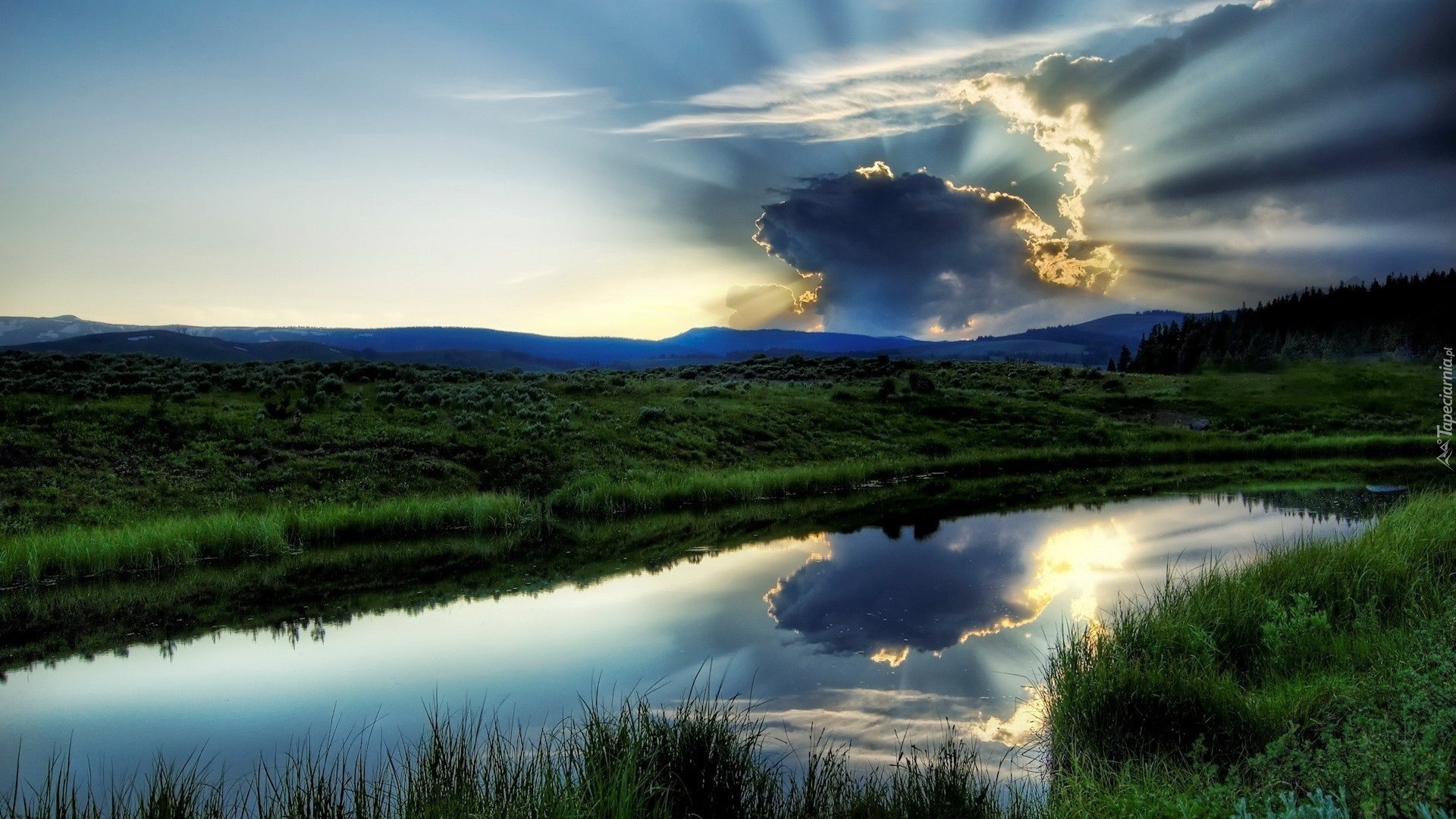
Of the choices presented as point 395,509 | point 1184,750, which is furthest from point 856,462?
point 1184,750

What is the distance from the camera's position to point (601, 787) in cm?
586

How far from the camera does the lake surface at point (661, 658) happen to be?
10.3 meters

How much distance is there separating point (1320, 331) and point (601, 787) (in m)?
114

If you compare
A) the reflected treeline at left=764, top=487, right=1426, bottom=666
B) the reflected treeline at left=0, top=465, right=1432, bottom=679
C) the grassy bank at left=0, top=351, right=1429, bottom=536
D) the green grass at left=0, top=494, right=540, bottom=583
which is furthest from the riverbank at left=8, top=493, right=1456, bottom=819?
the grassy bank at left=0, top=351, right=1429, bottom=536

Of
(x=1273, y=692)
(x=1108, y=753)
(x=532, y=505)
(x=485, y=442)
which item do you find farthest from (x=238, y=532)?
(x=1273, y=692)

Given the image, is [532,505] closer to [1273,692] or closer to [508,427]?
[508,427]

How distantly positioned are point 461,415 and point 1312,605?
32692mm

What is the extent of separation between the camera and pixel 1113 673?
909 cm

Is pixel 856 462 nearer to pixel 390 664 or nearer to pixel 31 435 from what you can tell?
pixel 390 664

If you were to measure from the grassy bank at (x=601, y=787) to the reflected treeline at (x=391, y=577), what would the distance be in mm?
6695

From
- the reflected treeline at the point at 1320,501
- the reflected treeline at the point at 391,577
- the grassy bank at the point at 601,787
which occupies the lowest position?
the reflected treeline at the point at 391,577

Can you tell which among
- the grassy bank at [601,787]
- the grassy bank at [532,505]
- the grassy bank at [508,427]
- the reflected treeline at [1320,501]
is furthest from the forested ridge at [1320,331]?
the grassy bank at [601,787]

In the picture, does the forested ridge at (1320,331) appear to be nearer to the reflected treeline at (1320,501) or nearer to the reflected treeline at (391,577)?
the reflected treeline at (1320,501)

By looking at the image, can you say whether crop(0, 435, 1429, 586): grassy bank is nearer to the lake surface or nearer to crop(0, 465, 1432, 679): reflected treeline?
crop(0, 465, 1432, 679): reflected treeline
